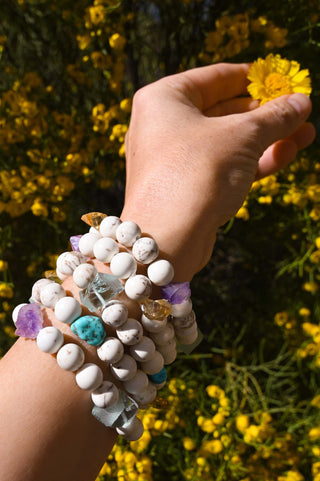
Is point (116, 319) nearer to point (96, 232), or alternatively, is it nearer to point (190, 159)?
point (96, 232)

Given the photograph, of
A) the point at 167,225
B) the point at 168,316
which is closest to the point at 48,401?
the point at 168,316

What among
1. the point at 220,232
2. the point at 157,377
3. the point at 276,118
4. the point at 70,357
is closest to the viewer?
the point at 70,357

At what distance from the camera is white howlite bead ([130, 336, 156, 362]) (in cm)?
57

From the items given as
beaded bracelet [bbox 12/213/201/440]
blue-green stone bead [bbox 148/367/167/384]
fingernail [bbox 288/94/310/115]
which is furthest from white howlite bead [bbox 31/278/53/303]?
fingernail [bbox 288/94/310/115]

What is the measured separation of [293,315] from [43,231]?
3.20 ft

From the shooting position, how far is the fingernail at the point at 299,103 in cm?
91

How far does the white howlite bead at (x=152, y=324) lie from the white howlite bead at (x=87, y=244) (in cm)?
13

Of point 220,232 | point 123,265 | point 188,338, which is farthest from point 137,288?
point 220,232

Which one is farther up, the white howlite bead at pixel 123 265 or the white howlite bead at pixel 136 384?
the white howlite bead at pixel 123 265

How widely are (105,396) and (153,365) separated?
0.08 metres

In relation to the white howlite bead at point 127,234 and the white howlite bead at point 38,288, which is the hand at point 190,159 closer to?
the white howlite bead at point 127,234

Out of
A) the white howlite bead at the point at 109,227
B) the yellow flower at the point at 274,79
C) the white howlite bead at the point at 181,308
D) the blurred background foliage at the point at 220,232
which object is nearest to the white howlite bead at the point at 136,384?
the white howlite bead at the point at 181,308

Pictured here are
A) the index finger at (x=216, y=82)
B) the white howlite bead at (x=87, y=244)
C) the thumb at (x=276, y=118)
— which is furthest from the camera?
the index finger at (x=216, y=82)

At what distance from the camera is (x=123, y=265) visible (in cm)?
58
